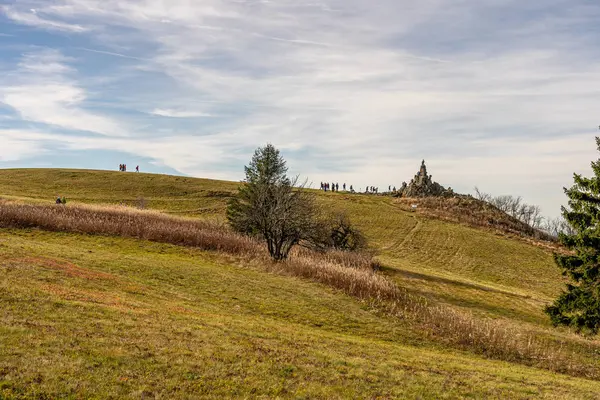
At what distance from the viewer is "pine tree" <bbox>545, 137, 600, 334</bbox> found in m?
24.0

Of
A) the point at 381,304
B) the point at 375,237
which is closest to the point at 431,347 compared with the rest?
the point at 381,304

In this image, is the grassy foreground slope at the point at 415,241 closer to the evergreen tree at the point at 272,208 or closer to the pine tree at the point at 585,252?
the pine tree at the point at 585,252

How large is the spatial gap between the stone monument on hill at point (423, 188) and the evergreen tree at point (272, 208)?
76202 mm

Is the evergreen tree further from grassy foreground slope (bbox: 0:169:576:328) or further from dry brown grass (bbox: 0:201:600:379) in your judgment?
grassy foreground slope (bbox: 0:169:576:328)

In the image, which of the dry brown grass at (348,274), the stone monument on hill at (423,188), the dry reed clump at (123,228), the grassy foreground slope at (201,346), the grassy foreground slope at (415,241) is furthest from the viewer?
the stone monument on hill at (423,188)

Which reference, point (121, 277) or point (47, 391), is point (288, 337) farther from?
point (121, 277)

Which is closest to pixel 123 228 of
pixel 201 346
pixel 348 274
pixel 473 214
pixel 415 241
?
pixel 348 274

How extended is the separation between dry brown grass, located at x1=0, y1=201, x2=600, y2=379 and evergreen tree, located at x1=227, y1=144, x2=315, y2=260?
5.14ft

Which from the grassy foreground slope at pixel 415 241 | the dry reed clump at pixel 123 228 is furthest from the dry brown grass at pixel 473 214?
the dry reed clump at pixel 123 228

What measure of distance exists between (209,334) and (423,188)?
106734 millimetres

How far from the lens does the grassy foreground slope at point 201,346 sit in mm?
9914

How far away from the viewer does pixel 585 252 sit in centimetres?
2459

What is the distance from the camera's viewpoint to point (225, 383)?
10508mm

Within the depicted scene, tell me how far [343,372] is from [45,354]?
7495 mm
